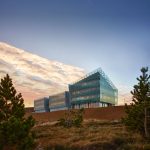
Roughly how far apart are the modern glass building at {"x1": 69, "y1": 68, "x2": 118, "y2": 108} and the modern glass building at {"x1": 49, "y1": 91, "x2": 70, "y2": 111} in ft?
11.9

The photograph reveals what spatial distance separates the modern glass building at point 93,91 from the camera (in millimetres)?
122750

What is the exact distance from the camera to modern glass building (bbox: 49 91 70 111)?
446 feet

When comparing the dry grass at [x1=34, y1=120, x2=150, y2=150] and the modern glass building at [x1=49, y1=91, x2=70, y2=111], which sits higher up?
the modern glass building at [x1=49, y1=91, x2=70, y2=111]

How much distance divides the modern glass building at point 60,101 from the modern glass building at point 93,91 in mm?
3631

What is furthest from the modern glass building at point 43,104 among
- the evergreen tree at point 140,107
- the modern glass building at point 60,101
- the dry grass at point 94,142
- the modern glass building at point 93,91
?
the evergreen tree at point 140,107

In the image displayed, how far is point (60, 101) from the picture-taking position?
462 ft

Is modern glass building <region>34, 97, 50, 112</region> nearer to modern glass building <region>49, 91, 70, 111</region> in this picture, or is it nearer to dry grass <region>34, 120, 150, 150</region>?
modern glass building <region>49, 91, 70, 111</region>

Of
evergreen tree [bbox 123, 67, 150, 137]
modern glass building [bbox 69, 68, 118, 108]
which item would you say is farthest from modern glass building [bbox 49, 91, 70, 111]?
evergreen tree [bbox 123, 67, 150, 137]

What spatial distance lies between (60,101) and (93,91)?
853 inches

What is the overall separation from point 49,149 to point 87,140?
213 inches

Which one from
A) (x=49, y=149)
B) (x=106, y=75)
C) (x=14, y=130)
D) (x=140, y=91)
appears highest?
(x=106, y=75)

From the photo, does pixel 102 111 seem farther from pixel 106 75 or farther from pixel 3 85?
pixel 3 85

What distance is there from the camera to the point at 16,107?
128 ft

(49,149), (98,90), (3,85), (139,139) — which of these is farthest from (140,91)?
(98,90)
